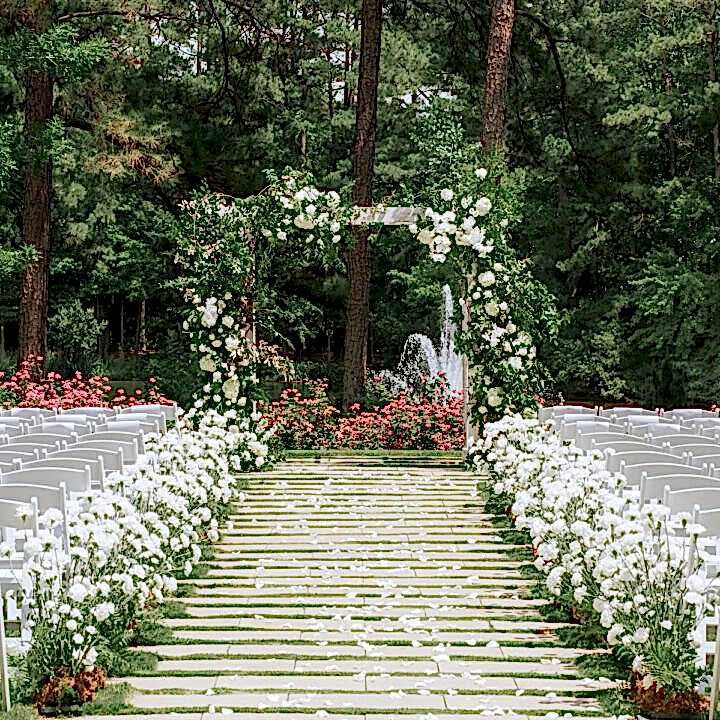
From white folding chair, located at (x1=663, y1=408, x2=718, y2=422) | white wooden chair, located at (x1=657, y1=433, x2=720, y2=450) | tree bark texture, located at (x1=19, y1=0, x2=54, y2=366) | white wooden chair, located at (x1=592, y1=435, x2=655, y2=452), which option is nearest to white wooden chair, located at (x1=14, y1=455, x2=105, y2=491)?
white wooden chair, located at (x1=592, y1=435, x2=655, y2=452)

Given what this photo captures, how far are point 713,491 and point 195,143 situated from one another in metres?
18.1

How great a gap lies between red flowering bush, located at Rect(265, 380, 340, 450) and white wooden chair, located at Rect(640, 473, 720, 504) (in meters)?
7.57

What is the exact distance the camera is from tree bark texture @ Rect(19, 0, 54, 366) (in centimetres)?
1764


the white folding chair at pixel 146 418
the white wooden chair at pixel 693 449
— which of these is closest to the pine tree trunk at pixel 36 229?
the white folding chair at pixel 146 418

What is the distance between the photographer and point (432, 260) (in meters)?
12.2

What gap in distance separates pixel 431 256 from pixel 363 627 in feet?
20.1

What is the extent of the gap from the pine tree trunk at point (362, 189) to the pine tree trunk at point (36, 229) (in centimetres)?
477

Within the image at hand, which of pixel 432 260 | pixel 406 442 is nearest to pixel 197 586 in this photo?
pixel 432 260

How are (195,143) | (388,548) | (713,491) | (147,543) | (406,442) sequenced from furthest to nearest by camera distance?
1. (195,143)
2. (406,442)
3. (388,548)
4. (713,491)
5. (147,543)

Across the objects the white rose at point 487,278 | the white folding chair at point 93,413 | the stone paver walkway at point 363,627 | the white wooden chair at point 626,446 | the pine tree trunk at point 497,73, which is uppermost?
the pine tree trunk at point 497,73

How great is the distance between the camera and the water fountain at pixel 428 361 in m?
20.9

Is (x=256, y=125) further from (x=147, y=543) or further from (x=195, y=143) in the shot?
(x=147, y=543)

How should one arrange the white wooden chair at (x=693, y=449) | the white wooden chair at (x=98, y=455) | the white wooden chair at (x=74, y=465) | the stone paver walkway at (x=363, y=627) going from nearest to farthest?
1. the stone paver walkway at (x=363, y=627)
2. the white wooden chair at (x=74, y=465)
3. the white wooden chair at (x=98, y=455)
4. the white wooden chair at (x=693, y=449)

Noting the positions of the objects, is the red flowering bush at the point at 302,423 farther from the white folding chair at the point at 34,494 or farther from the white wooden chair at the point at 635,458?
the white folding chair at the point at 34,494
